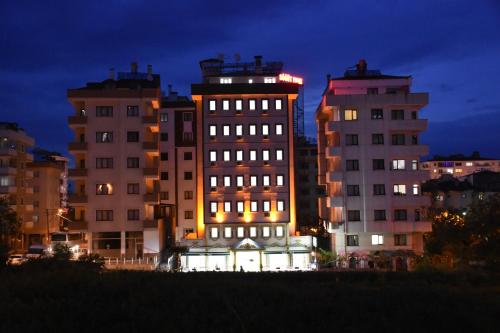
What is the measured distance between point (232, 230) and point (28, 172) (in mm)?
37383

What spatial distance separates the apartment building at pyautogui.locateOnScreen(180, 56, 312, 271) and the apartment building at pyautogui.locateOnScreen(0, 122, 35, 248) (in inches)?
1176

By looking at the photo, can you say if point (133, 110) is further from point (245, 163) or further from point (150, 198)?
point (245, 163)

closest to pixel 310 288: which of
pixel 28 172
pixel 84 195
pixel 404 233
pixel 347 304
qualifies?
pixel 347 304

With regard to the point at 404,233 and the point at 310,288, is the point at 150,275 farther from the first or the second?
the point at 404,233

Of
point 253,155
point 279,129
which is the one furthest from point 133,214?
point 279,129

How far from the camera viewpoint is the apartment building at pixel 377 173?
52781 mm

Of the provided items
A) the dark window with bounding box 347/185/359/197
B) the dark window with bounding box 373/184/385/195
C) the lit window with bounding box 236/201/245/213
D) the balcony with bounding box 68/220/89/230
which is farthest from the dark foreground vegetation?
the lit window with bounding box 236/201/245/213

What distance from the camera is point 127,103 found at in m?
56.6

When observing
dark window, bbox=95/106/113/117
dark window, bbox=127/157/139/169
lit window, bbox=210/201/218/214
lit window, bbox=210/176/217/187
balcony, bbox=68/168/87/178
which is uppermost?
dark window, bbox=95/106/113/117

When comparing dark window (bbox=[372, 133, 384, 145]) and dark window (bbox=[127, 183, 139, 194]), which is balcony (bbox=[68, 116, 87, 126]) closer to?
dark window (bbox=[127, 183, 139, 194])

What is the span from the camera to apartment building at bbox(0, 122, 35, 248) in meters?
72.0

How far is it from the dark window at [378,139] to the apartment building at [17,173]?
47.0 metres

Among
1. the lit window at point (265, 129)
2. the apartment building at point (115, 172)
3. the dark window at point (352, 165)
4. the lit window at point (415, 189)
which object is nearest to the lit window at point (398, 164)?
the lit window at point (415, 189)

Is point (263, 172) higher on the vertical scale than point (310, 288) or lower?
higher
